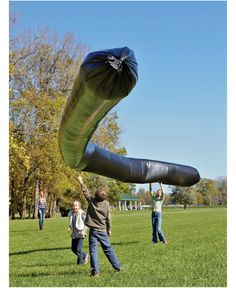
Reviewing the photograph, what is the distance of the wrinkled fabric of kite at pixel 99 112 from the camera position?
392 cm

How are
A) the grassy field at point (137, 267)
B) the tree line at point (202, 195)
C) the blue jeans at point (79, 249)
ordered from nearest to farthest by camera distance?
the grassy field at point (137, 267)
the blue jeans at point (79, 249)
the tree line at point (202, 195)

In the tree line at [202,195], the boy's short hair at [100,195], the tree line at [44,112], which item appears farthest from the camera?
the tree line at [202,195]

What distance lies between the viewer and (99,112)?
183 inches

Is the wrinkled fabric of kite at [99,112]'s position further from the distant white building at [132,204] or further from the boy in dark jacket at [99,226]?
the distant white building at [132,204]

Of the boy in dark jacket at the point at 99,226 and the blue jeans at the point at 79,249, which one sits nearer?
the boy in dark jacket at the point at 99,226

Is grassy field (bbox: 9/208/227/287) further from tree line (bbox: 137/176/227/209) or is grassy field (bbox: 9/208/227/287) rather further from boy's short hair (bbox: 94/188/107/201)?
tree line (bbox: 137/176/227/209)

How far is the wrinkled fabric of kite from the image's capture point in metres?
3.92

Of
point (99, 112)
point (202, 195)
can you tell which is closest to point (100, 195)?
point (99, 112)

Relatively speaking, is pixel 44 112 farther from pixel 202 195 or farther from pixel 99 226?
pixel 202 195

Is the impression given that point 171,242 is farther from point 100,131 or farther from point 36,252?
point 100,131

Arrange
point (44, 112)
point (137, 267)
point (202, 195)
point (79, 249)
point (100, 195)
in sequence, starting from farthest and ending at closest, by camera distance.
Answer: point (202, 195)
point (44, 112)
point (79, 249)
point (137, 267)
point (100, 195)

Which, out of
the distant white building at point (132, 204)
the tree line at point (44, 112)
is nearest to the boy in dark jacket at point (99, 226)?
the tree line at point (44, 112)

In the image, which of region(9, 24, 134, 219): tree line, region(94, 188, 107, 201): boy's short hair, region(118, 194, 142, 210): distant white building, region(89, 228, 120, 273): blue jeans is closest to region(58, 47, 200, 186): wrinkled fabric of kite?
region(94, 188, 107, 201): boy's short hair

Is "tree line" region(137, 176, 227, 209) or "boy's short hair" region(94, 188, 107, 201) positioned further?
"tree line" region(137, 176, 227, 209)
